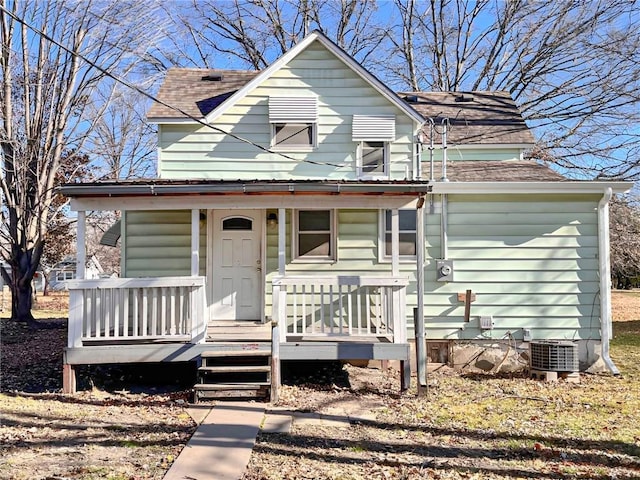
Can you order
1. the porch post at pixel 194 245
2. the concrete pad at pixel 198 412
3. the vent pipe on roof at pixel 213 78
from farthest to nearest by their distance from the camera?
the vent pipe on roof at pixel 213 78
the porch post at pixel 194 245
the concrete pad at pixel 198 412

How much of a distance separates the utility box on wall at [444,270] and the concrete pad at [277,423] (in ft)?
13.7

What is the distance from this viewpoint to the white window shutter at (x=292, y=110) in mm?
9672

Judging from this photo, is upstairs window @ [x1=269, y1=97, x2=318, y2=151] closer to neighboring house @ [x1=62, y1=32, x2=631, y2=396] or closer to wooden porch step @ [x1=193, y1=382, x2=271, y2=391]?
neighboring house @ [x1=62, y1=32, x2=631, y2=396]

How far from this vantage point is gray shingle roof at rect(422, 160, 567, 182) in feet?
30.1

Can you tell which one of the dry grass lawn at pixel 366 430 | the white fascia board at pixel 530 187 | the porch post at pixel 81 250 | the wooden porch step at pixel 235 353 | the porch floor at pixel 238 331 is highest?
the white fascia board at pixel 530 187

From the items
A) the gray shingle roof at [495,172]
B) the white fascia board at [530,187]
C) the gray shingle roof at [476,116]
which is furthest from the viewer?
the gray shingle roof at [476,116]

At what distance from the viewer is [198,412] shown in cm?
612

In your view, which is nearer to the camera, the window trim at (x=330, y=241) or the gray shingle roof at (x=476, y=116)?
the window trim at (x=330, y=241)

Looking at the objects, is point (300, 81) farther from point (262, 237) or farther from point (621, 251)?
point (621, 251)

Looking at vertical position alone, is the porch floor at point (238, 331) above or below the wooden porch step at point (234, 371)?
above

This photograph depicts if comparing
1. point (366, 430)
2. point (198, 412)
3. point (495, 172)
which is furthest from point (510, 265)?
point (198, 412)

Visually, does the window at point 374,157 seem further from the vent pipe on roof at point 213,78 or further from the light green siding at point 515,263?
the vent pipe on roof at point 213,78

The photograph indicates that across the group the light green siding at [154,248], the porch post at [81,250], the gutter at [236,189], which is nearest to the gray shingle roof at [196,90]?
the light green siding at [154,248]

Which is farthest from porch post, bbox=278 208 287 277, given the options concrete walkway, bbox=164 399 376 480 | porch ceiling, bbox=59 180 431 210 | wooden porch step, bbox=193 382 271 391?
concrete walkway, bbox=164 399 376 480
